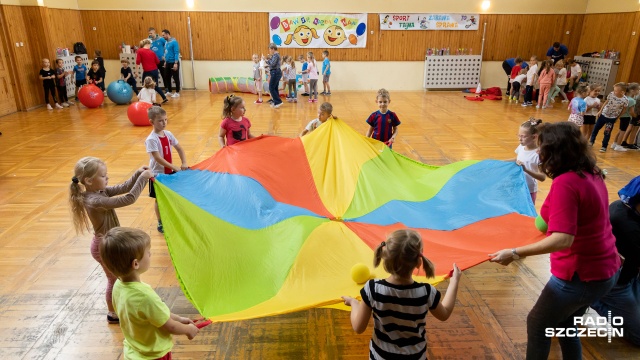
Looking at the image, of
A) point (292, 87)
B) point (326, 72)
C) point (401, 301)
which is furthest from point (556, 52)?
point (401, 301)

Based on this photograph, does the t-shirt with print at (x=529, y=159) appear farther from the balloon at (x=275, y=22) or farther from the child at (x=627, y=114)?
the balloon at (x=275, y=22)

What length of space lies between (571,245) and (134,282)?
1.72 metres

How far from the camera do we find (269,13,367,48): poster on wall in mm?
11406

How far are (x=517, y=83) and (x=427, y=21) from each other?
9.69 feet

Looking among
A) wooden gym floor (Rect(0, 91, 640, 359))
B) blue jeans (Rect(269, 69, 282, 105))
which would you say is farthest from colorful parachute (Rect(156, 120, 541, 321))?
blue jeans (Rect(269, 69, 282, 105))

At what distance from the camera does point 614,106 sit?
Answer: 6145mm

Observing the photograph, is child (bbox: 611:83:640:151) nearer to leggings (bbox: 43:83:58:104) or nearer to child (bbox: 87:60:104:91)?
child (bbox: 87:60:104:91)

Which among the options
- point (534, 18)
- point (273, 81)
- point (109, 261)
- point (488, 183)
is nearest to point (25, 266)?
point (109, 261)

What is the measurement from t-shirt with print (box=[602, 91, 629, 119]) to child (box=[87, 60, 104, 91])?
9.85 m

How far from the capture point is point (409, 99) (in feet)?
35.4

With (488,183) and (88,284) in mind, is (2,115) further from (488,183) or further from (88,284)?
(488,183)

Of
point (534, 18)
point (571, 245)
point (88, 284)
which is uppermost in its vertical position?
point (534, 18)

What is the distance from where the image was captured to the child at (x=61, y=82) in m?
9.17

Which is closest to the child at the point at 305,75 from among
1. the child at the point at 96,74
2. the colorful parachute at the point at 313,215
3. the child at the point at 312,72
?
the child at the point at 312,72
